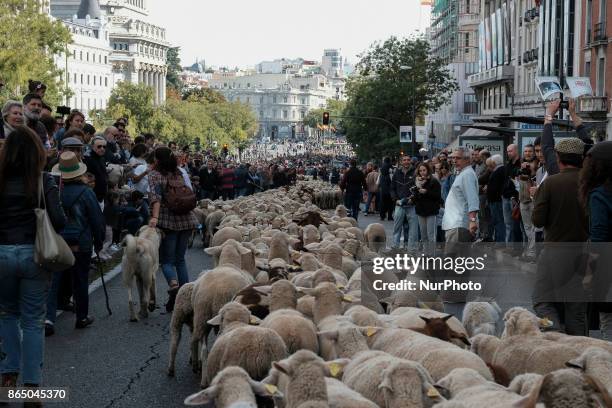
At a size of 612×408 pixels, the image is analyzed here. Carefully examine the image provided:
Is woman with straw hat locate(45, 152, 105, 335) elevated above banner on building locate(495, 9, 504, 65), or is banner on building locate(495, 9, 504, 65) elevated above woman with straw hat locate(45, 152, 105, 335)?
banner on building locate(495, 9, 504, 65)

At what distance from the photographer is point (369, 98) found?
68062 millimetres

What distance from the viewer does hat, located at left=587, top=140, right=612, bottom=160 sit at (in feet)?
→ 25.5

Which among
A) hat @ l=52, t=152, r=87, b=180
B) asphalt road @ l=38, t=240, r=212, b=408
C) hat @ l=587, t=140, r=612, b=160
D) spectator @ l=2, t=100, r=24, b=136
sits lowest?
asphalt road @ l=38, t=240, r=212, b=408

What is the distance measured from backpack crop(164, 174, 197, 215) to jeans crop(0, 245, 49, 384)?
14.5ft

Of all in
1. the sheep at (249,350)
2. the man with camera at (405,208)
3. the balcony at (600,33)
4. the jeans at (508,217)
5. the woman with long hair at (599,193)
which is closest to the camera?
the sheep at (249,350)

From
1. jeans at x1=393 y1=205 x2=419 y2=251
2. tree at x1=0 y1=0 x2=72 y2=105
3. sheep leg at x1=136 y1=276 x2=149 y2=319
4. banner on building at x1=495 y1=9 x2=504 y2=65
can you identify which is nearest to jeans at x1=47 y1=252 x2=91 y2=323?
sheep leg at x1=136 y1=276 x2=149 y2=319

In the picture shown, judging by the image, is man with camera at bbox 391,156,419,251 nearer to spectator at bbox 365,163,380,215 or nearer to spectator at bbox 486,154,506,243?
spectator at bbox 486,154,506,243

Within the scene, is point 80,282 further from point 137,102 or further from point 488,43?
point 137,102

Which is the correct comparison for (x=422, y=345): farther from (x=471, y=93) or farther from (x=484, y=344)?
(x=471, y=93)

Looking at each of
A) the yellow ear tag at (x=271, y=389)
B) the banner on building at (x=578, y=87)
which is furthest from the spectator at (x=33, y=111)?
the banner on building at (x=578, y=87)

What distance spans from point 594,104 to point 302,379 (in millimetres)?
40236

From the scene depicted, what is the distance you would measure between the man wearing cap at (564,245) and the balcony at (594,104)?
37008 millimetres

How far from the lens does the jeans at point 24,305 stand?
7.39 meters

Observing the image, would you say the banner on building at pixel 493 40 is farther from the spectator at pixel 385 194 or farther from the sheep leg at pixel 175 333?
the sheep leg at pixel 175 333
